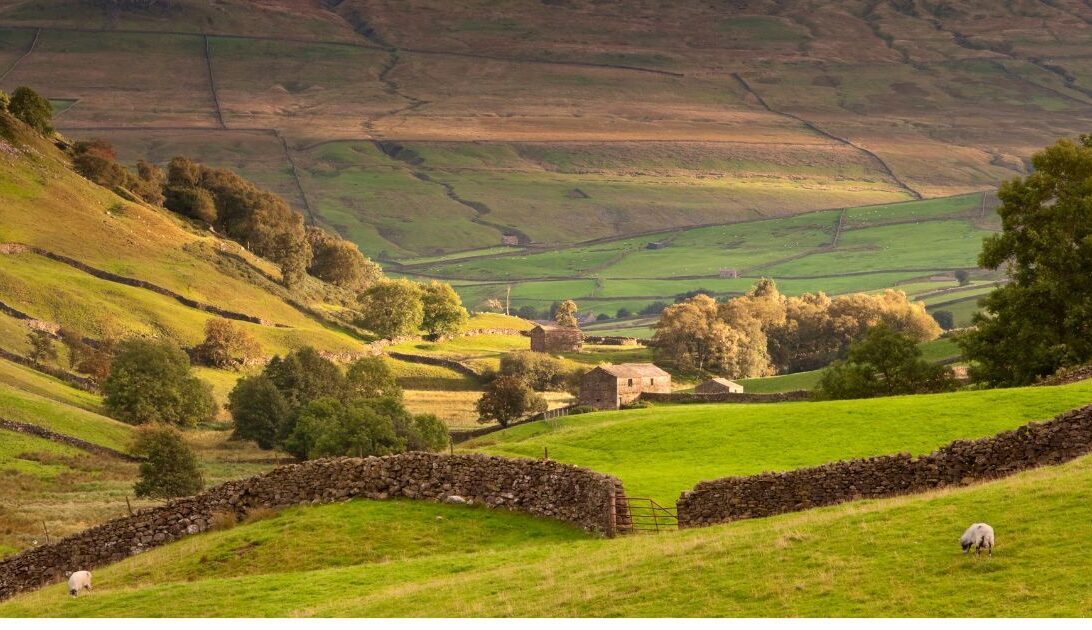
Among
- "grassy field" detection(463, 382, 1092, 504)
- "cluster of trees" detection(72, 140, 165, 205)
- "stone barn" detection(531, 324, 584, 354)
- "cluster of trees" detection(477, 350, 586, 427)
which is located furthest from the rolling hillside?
"cluster of trees" detection(72, 140, 165, 205)

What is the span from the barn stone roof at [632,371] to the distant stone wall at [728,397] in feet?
38.3

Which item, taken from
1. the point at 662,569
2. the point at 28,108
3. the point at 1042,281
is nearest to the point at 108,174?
the point at 28,108

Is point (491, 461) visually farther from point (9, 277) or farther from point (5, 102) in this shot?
point (5, 102)

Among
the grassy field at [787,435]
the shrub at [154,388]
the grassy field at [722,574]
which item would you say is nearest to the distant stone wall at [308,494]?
the grassy field at [722,574]

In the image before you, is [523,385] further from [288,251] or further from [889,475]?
[889,475]

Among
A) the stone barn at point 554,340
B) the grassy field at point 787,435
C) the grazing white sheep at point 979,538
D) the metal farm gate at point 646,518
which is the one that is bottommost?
the stone barn at point 554,340

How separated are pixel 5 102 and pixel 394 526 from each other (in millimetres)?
172460

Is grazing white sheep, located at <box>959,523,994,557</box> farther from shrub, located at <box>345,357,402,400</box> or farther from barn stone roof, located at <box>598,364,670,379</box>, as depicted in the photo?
barn stone roof, located at <box>598,364,670,379</box>

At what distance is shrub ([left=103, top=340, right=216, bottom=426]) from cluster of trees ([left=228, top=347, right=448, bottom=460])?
10.0ft

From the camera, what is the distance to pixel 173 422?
11306 cm

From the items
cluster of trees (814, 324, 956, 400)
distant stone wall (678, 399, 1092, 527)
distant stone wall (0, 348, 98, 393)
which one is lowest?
distant stone wall (0, 348, 98, 393)

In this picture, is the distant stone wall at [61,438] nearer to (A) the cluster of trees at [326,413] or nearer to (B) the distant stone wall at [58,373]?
(A) the cluster of trees at [326,413]

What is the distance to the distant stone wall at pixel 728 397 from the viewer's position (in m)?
92.0

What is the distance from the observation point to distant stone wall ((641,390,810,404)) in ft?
302
